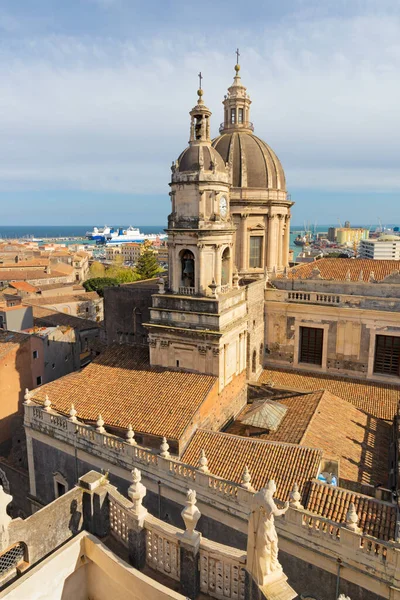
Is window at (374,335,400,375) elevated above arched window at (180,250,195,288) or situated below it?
below

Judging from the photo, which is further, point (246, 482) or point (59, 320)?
point (59, 320)

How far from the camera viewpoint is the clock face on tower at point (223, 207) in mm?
23948

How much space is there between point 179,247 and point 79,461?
12.3 metres

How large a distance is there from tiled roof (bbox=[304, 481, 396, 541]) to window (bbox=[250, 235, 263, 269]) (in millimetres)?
18144

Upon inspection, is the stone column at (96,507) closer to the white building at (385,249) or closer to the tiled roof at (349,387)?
the tiled roof at (349,387)

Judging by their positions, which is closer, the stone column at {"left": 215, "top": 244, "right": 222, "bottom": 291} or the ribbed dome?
the stone column at {"left": 215, "top": 244, "right": 222, "bottom": 291}

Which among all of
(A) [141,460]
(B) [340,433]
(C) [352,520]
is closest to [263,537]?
(C) [352,520]

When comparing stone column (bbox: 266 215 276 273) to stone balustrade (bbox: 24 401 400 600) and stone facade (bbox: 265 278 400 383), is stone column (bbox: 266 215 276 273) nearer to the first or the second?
stone facade (bbox: 265 278 400 383)

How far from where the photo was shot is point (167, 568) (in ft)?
32.9

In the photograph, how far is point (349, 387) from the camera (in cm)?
2584

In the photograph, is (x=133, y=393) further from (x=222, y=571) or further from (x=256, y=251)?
(x=256, y=251)

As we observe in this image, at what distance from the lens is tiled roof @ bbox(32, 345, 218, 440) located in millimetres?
20688

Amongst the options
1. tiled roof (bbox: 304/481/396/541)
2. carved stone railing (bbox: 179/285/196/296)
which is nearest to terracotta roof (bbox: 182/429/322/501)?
tiled roof (bbox: 304/481/396/541)

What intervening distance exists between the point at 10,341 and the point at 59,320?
15.3 meters
